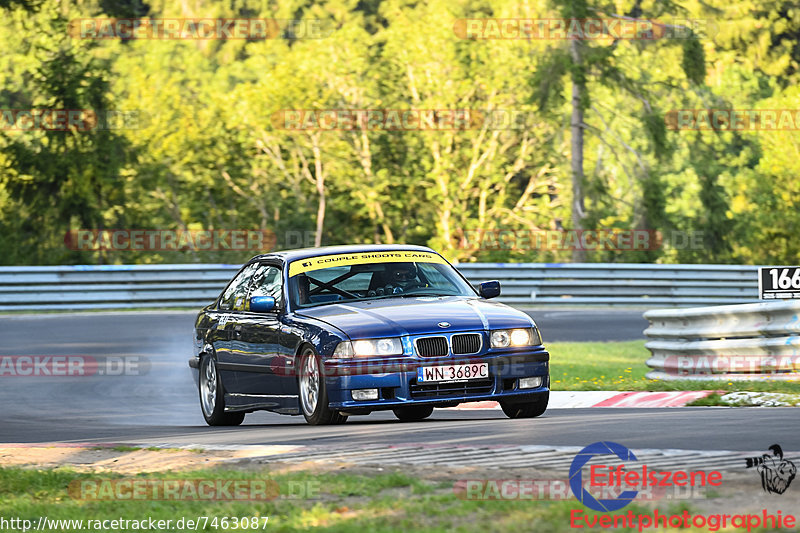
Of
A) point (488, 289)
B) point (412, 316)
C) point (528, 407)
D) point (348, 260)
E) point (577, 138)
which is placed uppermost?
point (577, 138)

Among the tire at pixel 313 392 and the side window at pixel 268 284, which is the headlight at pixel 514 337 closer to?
the tire at pixel 313 392

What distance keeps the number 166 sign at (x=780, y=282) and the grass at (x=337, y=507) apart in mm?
5633

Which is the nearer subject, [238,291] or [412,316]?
[412,316]

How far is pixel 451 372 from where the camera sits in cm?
1036

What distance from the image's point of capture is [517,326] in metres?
10.7

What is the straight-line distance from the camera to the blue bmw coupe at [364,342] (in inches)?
405

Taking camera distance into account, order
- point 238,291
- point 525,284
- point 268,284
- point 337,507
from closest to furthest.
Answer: point 337,507, point 268,284, point 238,291, point 525,284

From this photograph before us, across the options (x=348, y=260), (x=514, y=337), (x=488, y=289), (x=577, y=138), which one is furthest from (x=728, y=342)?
(x=577, y=138)

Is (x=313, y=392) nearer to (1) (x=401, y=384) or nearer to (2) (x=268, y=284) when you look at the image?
(1) (x=401, y=384)

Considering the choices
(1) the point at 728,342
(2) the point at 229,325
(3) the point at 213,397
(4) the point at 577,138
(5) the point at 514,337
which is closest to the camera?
(5) the point at 514,337

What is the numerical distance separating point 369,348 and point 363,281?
54.9 inches

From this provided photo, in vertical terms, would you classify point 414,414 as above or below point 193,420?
above

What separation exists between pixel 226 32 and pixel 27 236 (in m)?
32.5

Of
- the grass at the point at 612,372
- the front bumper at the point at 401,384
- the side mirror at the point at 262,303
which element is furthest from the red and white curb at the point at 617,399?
the side mirror at the point at 262,303
